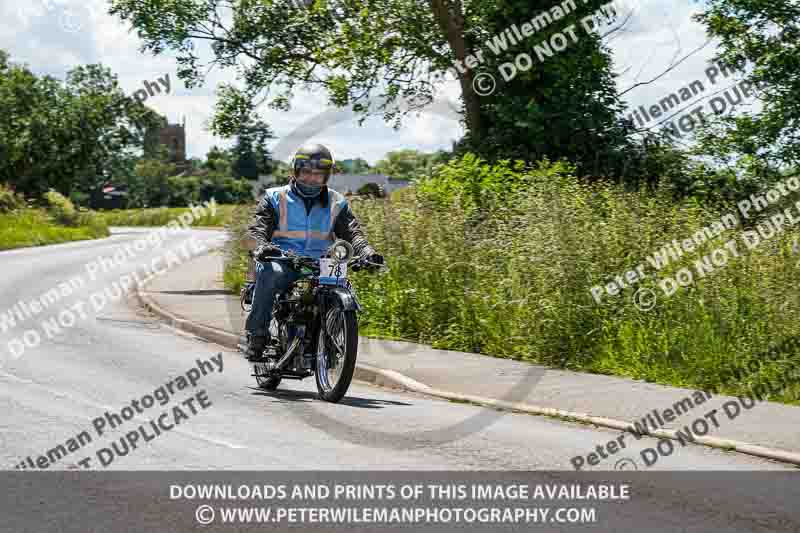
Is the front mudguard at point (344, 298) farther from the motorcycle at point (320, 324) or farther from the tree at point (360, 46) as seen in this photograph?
the tree at point (360, 46)

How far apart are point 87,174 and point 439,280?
221 ft

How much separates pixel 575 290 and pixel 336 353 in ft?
12.7

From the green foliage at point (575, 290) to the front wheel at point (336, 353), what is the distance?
332 centimetres

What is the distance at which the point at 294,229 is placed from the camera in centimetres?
995

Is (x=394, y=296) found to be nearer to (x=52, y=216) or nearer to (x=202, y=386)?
(x=202, y=386)

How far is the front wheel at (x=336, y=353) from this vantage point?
907cm

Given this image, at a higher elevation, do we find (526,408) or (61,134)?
(61,134)

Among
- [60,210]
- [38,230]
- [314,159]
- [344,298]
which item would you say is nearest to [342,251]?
[344,298]

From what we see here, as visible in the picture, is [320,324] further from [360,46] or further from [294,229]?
[360,46]

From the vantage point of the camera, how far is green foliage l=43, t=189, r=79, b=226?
58.4m

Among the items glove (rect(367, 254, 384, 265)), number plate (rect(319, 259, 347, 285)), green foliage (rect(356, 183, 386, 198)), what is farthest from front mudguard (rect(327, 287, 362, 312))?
green foliage (rect(356, 183, 386, 198))

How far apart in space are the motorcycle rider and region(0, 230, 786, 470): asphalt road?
0.99 meters

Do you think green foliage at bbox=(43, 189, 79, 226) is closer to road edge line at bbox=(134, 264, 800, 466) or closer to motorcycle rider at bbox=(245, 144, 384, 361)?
road edge line at bbox=(134, 264, 800, 466)

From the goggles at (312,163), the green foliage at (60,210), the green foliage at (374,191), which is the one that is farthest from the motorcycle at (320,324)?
the green foliage at (60,210)
